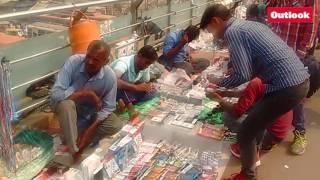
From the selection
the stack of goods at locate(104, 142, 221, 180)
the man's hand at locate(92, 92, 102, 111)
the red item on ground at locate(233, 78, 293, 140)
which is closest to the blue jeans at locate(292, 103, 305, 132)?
the red item on ground at locate(233, 78, 293, 140)

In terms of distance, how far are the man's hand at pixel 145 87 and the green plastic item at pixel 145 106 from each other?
0.31 feet

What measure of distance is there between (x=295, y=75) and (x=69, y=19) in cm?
181

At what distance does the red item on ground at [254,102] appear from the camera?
265 cm

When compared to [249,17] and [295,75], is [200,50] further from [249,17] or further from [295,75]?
[295,75]

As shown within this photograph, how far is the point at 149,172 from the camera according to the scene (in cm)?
280

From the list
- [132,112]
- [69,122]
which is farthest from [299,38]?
[69,122]

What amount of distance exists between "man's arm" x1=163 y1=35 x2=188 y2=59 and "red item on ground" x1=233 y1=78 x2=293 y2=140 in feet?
4.95

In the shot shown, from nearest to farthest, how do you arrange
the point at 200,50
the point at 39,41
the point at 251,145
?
1. the point at 251,145
2. the point at 39,41
3. the point at 200,50

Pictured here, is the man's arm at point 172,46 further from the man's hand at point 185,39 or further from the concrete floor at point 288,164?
the concrete floor at point 288,164

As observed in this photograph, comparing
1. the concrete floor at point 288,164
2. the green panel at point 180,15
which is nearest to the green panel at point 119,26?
the green panel at point 180,15

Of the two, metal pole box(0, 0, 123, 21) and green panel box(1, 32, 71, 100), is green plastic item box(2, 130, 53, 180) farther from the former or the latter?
metal pole box(0, 0, 123, 21)

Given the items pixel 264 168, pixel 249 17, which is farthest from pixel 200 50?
pixel 264 168

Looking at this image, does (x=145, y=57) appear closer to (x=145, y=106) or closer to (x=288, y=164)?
(x=145, y=106)

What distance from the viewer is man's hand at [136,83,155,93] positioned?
11.5 ft
